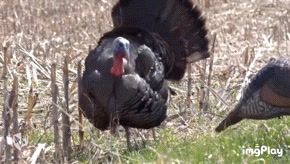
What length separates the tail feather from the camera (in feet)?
23.8

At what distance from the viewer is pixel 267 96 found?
20.1 feet

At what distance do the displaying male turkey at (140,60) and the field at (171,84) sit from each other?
160mm

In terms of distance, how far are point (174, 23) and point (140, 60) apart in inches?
33.3

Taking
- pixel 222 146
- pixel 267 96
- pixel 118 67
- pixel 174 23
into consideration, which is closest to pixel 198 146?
pixel 222 146

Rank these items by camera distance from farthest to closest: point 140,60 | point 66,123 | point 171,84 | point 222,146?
point 171,84, point 140,60, point 66,123, point 222,146

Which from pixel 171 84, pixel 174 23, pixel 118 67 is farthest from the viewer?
pixel 171 84

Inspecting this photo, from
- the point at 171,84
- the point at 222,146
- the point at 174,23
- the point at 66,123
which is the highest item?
the point at 174,23

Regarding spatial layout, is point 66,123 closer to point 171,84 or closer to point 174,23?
point 174,23

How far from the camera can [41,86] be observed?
25.5 feet

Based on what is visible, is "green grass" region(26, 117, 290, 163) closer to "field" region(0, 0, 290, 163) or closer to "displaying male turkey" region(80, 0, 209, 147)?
"field" region(0, 0, 290, 163)

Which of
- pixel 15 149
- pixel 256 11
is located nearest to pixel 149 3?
pixel 15 149

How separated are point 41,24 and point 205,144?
15.7 feet

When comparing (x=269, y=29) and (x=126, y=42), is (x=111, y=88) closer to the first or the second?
(x=126, y=42)

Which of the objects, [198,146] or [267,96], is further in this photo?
[267,96]
